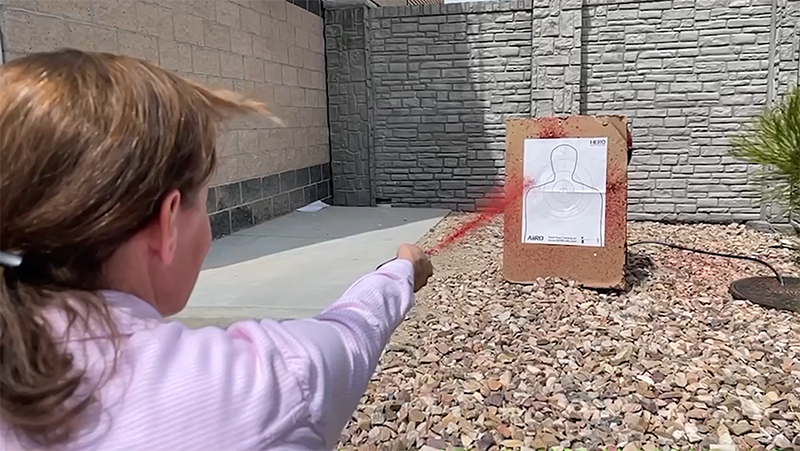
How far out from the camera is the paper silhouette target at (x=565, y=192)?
4137 mm

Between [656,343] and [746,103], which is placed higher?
[746,103]

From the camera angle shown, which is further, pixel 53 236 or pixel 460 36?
pixel 460 36

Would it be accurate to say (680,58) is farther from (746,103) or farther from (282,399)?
(282,399)

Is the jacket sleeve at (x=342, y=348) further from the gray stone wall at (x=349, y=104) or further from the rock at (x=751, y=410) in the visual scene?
the gray stone wall at (x=349, y=104)

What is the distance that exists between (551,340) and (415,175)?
4.95 metres

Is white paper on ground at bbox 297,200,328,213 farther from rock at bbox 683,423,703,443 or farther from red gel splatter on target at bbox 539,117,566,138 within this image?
rock at bbox 683,423,703,443

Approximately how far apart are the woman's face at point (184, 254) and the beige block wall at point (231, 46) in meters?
2.86

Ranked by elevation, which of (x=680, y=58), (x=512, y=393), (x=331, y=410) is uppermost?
(x=680, y=58)

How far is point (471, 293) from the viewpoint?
4137 mm

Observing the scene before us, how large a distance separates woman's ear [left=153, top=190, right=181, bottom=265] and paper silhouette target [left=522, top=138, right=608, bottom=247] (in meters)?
3.67

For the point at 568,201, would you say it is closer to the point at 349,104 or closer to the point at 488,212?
the point at 488,212

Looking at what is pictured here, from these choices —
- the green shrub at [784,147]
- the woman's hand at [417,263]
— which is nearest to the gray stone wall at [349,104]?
the green shrub at [784,147]

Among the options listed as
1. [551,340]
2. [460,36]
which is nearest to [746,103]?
[460,36]

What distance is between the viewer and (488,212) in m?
7.28
